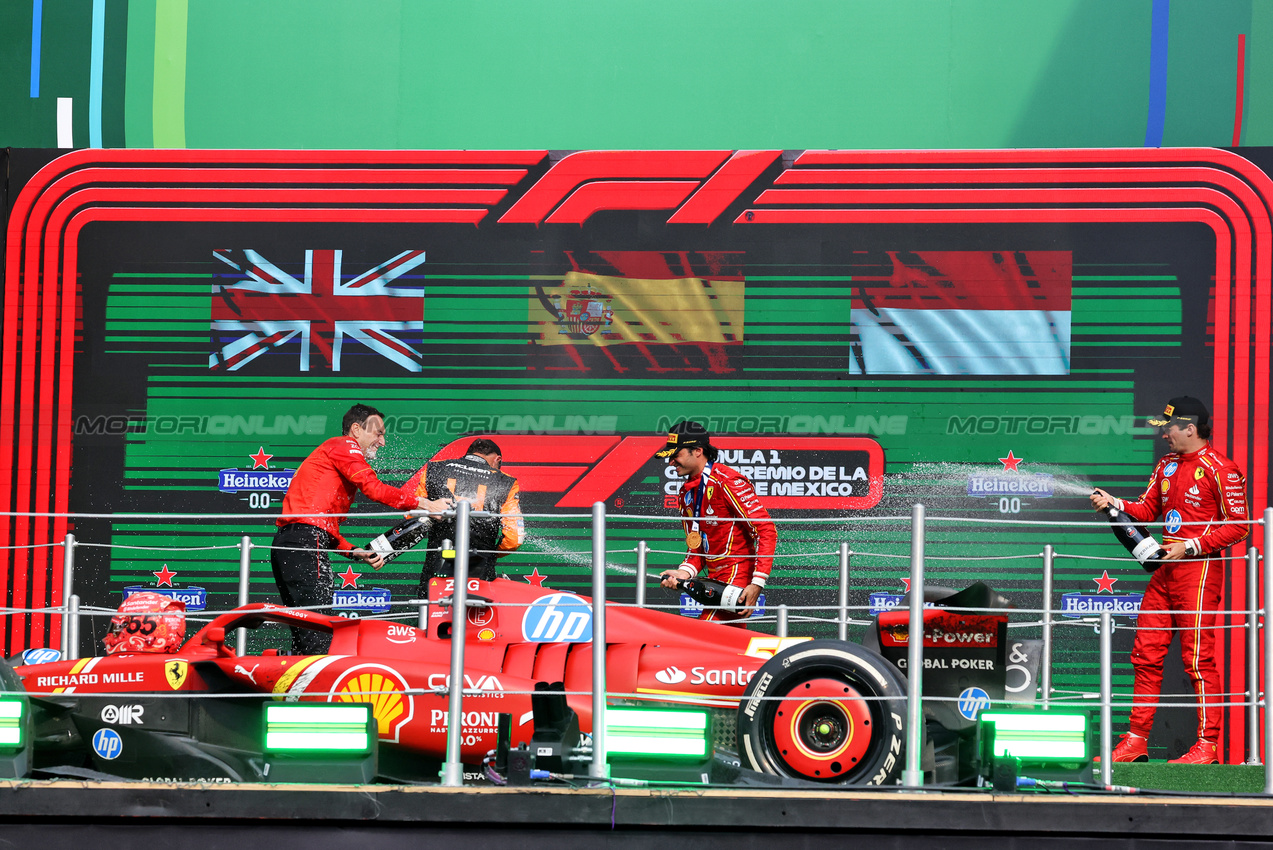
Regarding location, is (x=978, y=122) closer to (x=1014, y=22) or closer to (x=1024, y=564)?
(x=1014, y=22)

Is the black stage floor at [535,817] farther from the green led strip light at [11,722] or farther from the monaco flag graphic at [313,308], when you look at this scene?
the monaco flag graphic at [313,308]

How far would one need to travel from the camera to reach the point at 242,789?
4.10 meters

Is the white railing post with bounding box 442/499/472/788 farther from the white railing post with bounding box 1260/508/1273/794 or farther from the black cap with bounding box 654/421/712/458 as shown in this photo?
the white railing post with bounding box 1260/508/1273/794

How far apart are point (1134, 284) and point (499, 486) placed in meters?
4.50

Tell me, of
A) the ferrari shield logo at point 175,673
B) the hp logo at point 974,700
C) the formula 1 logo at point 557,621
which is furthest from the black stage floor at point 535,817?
the formula 1 logo at point 557,621

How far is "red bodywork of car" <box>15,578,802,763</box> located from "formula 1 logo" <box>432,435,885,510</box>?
3310mm

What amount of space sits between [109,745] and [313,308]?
4.91 meters

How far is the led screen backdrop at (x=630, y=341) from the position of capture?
870cm

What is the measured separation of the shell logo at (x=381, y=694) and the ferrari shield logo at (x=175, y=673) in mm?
571

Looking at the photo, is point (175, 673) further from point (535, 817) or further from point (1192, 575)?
point (1192, 575)

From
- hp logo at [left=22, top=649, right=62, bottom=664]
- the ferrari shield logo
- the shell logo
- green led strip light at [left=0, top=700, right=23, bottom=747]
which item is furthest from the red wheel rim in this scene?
hp logo at [left=22, top=649, right=62, bottom=664]

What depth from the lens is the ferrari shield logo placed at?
4871mm

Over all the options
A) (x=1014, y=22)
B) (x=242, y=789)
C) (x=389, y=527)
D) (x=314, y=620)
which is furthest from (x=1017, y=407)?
(x=242, y=789)

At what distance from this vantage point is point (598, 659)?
446cm
